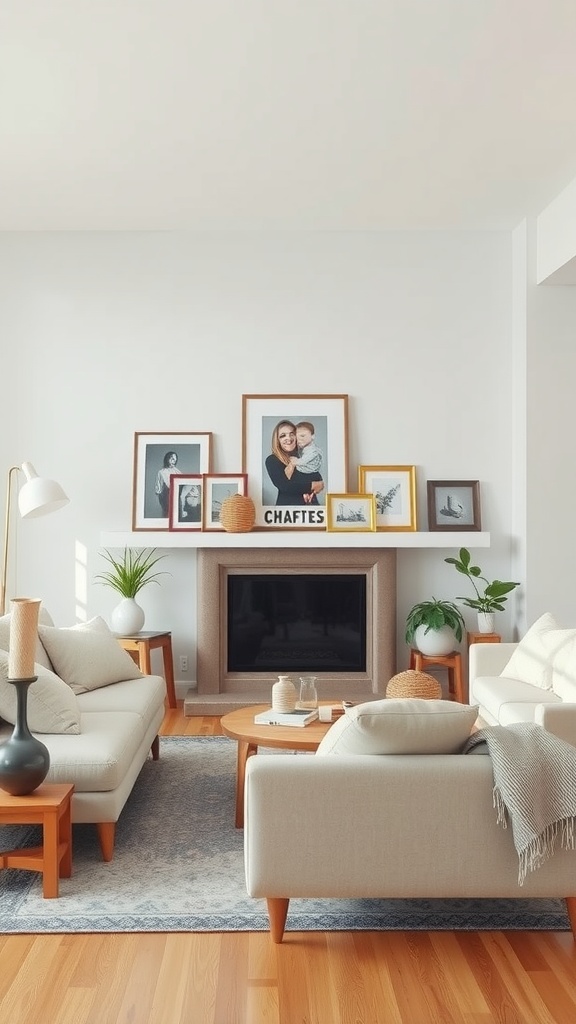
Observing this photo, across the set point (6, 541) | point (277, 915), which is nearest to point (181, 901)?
point (277, 915)

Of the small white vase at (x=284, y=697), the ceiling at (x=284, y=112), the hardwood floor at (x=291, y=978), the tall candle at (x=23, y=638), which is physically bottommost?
the hardwood floor at (x=291, y=978)

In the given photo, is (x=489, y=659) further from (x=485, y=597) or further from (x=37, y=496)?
(x=37, y=496)

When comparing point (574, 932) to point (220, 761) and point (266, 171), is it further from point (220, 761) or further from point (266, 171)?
point (266, 171)

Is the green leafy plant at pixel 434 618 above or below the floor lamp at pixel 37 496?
below

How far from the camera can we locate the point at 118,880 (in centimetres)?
335

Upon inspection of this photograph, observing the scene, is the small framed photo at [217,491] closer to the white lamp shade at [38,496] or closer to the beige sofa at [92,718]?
the white lamp shade at [38,496]

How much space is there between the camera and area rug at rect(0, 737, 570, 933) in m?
2.99

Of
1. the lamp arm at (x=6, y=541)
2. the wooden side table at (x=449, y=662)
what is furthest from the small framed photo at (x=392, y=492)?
the lamp arm at (x=6, y=541)

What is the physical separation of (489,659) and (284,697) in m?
1.51

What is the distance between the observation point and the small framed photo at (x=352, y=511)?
625cm

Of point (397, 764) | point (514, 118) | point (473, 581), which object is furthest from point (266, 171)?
point (397, 764)

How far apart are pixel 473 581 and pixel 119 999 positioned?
4.34 m

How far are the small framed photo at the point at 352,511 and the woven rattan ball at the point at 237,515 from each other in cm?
52

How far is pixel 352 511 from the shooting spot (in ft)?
20.6
